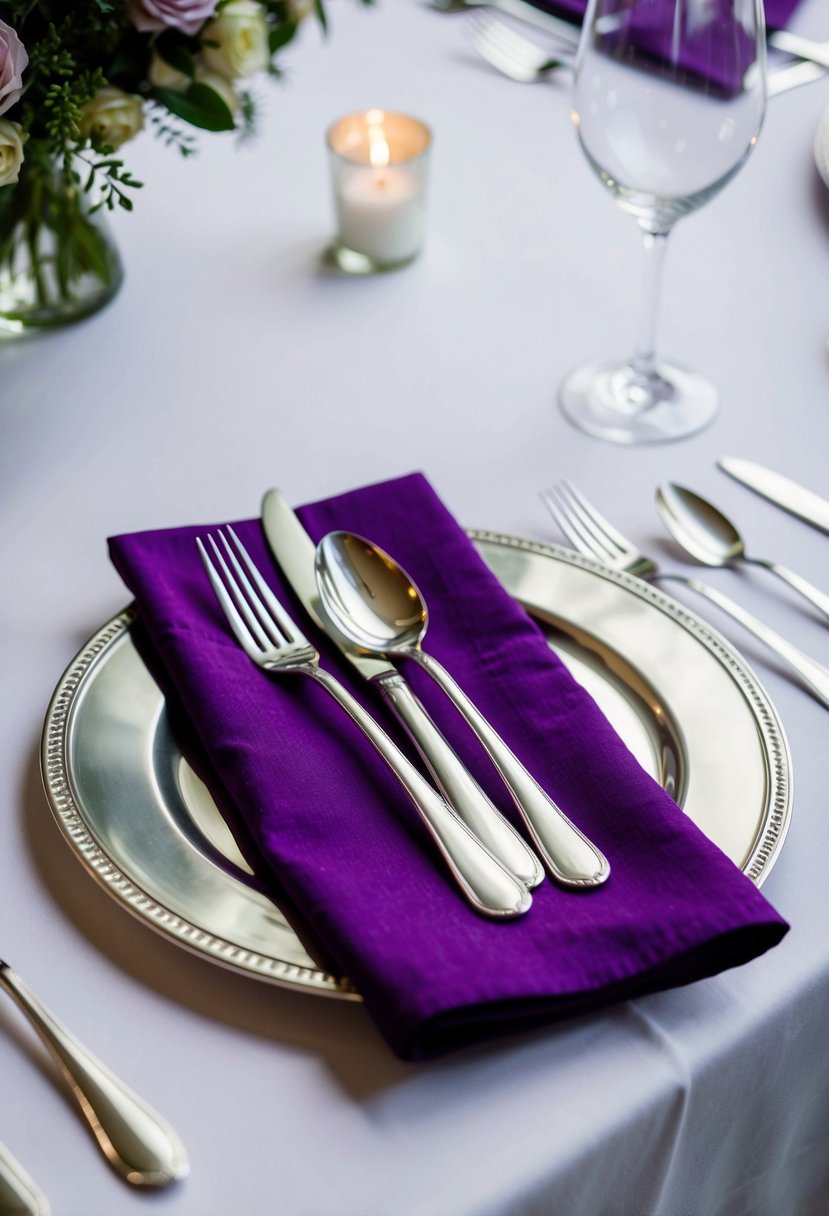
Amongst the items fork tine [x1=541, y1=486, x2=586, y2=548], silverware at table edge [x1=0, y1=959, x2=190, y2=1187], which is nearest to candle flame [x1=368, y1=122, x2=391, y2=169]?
fork tine [x1=541, y1=486, x2=586, y2=548]

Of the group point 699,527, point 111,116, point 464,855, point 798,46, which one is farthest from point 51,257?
point 798,46

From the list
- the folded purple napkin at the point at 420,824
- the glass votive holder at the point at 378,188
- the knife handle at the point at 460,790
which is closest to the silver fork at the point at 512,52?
the glass votive holder at the point at 378,188

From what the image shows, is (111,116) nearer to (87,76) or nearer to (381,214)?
(87,76)

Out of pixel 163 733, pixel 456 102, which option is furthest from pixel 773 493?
pixel 456 102

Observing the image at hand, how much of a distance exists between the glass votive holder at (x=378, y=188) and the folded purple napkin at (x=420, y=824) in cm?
38

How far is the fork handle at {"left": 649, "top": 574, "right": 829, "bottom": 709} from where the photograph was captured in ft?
2.15

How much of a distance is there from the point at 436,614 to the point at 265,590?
0.09m

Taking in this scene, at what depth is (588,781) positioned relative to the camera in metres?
0.57

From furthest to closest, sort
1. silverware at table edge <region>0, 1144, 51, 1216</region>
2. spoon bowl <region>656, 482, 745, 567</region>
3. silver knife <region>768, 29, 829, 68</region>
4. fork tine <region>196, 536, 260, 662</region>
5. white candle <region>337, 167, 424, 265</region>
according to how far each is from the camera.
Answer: silver knife <region>768, 29, 829, 68</region>, white candle <region>337, 167, 424, 265</region>, spoon bowl <region>656, 482, 745, 567</region>, fork tine <region>196, 536, 260, 662</region>, silverware at table edge <region>0, 1144, 51, 1216</region>

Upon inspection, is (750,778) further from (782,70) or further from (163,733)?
(782,70)

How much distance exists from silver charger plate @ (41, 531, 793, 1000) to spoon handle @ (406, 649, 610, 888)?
0.07 m

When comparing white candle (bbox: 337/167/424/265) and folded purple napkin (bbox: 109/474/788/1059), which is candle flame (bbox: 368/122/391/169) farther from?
folded purple napkin (bbox: 109/474/788/1059)

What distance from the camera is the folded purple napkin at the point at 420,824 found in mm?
472

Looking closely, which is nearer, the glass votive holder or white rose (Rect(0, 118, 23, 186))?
white rose (Rect(0, 118, 23, 186))
